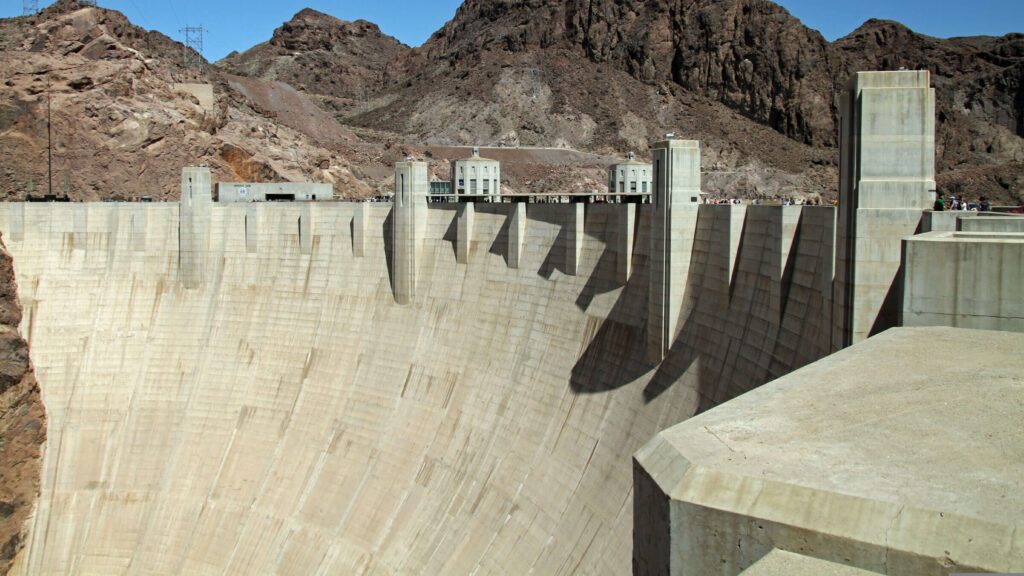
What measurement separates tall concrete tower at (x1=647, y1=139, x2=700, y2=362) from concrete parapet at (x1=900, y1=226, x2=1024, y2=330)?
26.4ft

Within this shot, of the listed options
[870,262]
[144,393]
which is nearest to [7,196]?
[144,393]

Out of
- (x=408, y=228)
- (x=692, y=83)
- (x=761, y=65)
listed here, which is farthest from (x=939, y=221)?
(x=692, y=83)

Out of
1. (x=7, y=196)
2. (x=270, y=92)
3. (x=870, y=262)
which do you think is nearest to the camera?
(x=870, y=262)

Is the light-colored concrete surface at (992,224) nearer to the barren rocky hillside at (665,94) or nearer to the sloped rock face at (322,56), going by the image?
the barren rocky hillside at (665,94)

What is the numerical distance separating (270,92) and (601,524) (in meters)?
80.6

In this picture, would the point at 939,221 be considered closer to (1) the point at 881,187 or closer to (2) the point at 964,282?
(1) the point at 881,187

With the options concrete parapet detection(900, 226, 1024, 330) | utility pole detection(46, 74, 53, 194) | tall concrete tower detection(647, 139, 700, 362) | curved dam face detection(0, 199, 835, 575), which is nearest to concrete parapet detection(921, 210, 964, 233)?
concrete parapet detection(900, 226, 1024, 330)

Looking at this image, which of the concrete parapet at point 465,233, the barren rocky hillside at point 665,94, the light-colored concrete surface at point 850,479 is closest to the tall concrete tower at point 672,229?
the concrete parapet at point 465,233

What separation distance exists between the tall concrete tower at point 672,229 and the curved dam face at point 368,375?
0.27m

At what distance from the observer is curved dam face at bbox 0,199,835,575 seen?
17672mm

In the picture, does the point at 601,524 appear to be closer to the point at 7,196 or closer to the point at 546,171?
the point at 7,196

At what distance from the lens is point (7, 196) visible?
127ft

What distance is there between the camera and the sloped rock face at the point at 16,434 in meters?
29.0

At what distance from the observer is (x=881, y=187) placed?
1209cm
